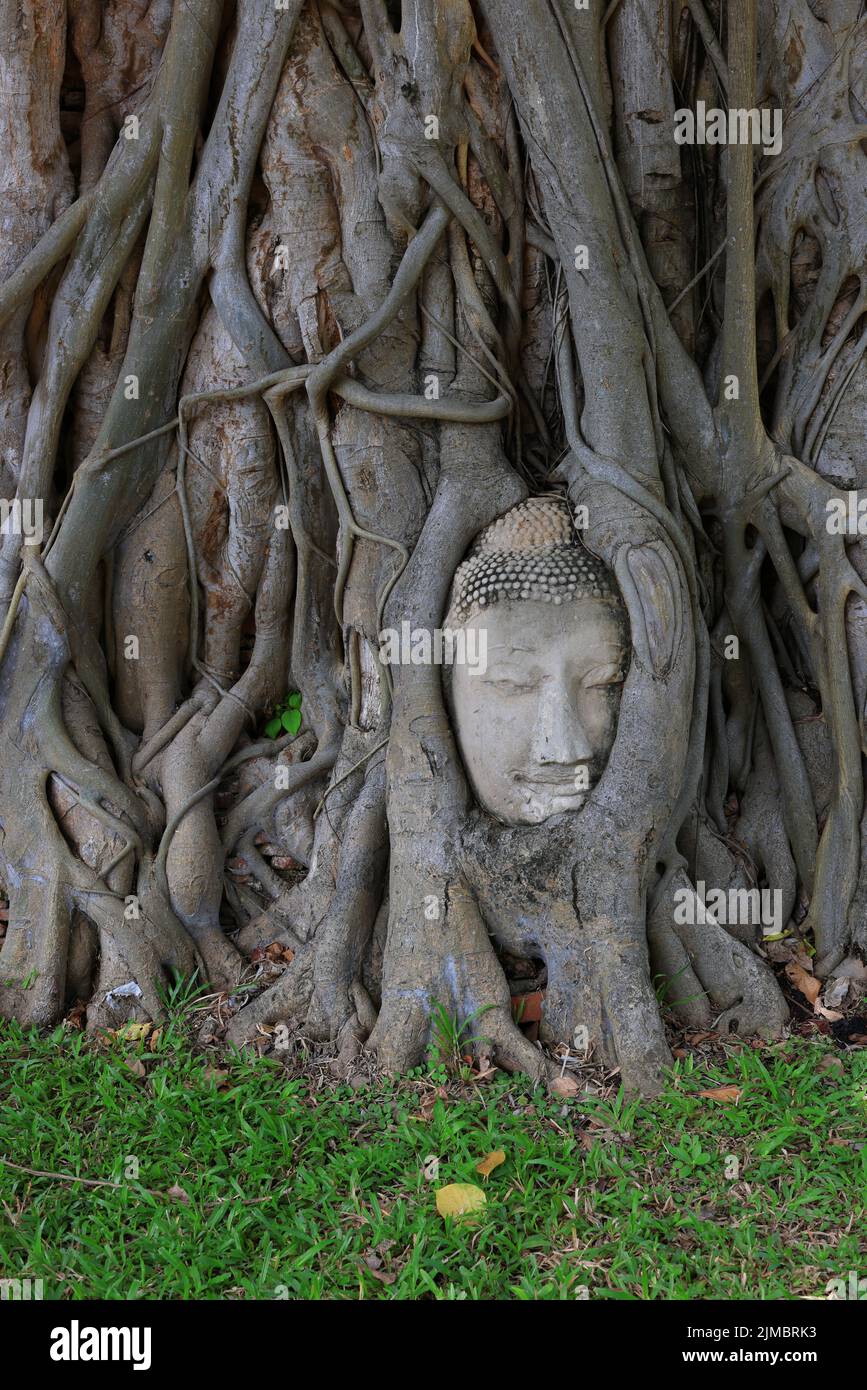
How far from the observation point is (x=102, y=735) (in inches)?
148

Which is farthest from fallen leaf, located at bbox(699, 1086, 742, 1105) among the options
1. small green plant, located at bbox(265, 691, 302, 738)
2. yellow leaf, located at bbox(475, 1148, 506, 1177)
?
small green plant, located at bbox(265, 691, 302, 738)

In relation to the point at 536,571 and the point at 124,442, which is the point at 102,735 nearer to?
the point at 124,442

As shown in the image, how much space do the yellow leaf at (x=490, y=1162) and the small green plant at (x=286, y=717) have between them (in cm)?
171

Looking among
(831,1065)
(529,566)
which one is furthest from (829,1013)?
(529,566)

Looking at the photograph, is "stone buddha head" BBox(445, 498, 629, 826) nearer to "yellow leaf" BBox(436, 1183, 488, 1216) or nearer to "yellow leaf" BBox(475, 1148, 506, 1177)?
"yellow leaf" BBox(475, 1148, 506, 1177)

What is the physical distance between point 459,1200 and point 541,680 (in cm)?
141

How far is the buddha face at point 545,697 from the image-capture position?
125 inches

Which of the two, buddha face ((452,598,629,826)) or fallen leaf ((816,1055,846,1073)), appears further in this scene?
buddha face ((452,598,629,826))

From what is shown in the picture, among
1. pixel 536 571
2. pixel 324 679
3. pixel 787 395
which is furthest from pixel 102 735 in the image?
pixel 787 395

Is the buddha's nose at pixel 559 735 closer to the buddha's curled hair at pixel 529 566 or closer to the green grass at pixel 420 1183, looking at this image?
the buddha's curled hair at pixel 529 566

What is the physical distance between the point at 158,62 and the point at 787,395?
253 cm

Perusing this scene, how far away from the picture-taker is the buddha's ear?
318 cm

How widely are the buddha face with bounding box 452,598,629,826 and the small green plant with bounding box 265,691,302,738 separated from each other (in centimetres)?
91

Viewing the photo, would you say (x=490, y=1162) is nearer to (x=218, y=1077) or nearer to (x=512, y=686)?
(x=218, y=1077)
